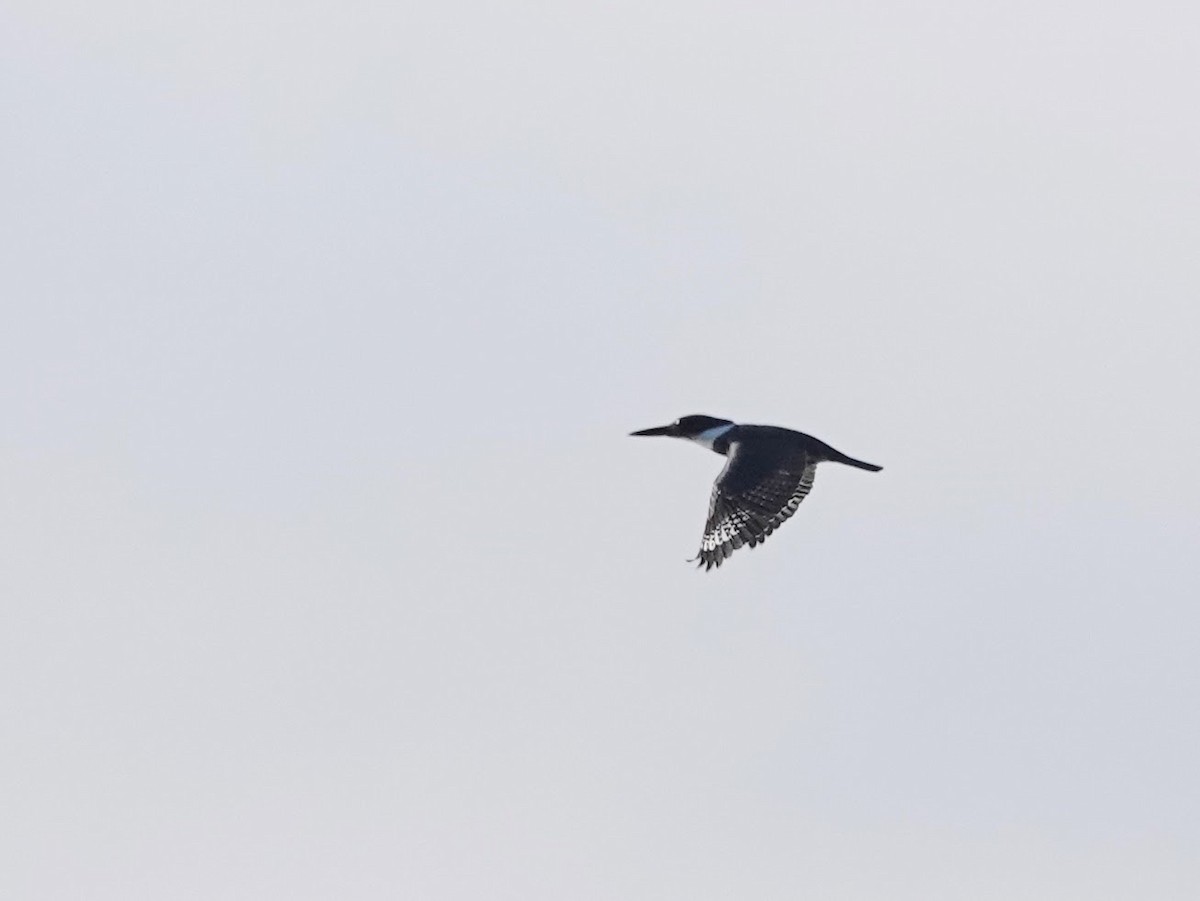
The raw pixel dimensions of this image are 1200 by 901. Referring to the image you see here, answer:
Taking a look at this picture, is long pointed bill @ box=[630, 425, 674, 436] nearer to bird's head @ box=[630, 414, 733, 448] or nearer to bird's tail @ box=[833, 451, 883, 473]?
bird's head @ box=[630, 414, 733, 448]

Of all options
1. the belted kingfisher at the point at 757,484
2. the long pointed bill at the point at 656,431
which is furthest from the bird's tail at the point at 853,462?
the long pointed bill at the point at 656,431

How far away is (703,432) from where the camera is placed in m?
33.7

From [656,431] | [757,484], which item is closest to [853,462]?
[757,484]

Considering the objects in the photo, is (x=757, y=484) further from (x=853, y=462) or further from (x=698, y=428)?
→ (x=698, y=428)

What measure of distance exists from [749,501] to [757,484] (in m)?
0.32

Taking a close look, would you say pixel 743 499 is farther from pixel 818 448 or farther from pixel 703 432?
pixel 703 432

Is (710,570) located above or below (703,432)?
below

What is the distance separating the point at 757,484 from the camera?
99.2 ft

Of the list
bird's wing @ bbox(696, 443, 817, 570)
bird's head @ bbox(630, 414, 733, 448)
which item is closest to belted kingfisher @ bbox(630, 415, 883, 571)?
bird's wing @ bbox(696, 443, 817, 570)

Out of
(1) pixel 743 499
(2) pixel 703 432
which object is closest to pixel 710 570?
(1) pixel 743 499

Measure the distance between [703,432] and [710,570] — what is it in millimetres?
4478

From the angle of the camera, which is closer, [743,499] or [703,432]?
[743,499]

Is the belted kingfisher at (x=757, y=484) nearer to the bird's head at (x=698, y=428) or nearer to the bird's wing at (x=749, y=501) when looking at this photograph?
the bird's wing at (x=749, y=501)

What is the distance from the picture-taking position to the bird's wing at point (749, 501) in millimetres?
29766
